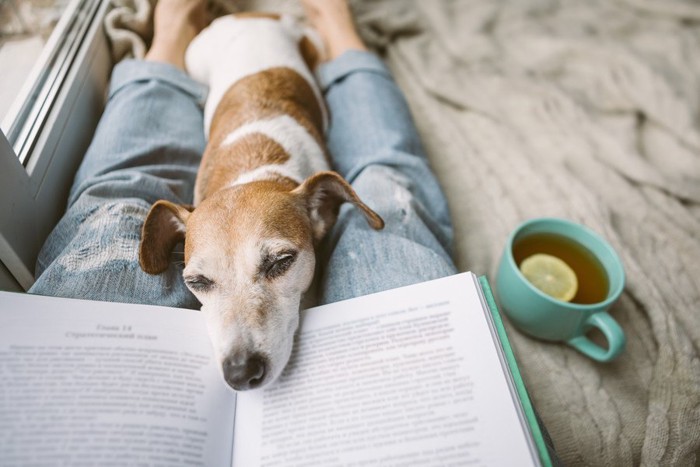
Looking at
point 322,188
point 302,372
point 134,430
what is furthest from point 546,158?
point 134,430

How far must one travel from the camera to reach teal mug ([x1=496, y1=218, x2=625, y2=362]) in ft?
3.37

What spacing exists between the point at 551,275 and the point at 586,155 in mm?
683

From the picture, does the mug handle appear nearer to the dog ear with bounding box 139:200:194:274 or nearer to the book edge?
the book edge

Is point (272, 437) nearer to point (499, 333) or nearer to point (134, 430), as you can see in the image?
point (134, 430)

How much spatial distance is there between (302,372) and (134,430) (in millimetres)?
302

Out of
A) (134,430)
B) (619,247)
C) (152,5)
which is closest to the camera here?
(134,430)

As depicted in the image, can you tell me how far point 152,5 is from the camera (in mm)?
1829

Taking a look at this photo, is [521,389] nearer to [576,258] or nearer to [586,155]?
[576,258]

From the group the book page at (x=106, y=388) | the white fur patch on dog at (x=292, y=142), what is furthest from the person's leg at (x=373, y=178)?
the book page at (x=106, y=388)

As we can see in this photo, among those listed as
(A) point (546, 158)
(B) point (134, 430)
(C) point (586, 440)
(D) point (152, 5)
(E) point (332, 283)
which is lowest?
(C) point (586, 440)

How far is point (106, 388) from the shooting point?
0.75 metres

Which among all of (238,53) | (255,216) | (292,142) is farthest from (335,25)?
(255,216)

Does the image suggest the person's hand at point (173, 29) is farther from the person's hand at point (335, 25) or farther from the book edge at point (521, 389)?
the book edge at point (521, 389)

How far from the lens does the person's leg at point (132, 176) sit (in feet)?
3.05
